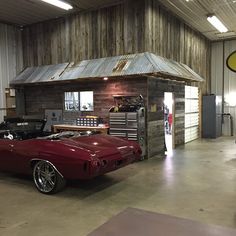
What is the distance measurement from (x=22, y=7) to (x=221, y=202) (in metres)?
A: 7.04

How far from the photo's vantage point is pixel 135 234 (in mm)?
1503

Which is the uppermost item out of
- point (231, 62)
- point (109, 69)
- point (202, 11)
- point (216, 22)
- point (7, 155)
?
point (202, 11)

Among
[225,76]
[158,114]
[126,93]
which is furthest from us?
[225,76]

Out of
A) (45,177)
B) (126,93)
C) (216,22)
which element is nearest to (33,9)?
(126,93)

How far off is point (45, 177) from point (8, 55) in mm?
5874

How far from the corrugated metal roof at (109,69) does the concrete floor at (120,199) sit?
2.28 meters

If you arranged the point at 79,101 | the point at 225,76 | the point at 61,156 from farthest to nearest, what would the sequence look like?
the point at 225,76 < the point at 79,101 < the point at 61,156

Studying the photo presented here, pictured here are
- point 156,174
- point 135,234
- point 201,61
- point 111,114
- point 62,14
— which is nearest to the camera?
point 135,234

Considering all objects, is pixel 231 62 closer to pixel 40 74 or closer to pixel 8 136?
pixel 8 136

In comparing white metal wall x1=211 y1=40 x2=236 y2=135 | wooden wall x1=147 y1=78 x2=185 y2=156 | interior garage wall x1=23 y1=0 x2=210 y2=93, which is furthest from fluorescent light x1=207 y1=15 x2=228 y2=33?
white metal wall x1=211 y1=40 x2=236 y2=135

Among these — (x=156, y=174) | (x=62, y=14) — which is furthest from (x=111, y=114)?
(x=62, y=14)

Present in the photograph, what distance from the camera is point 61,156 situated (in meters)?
4.31

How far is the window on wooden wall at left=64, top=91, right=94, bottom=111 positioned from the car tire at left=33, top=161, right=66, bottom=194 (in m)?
3.66

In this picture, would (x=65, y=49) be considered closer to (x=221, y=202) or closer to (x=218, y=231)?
(x=221, y=202)
